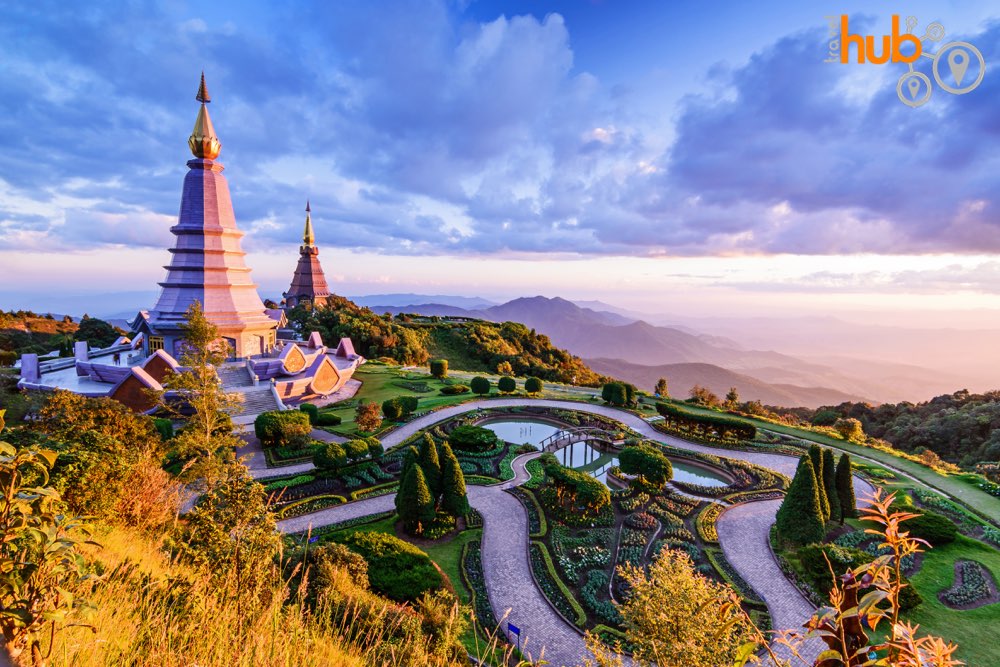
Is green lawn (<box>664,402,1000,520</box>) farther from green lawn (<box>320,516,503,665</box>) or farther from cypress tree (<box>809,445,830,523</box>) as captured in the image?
green lawn (<box>320,516,503,665</box>)

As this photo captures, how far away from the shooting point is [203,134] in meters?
31.8

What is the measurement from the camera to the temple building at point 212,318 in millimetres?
30016

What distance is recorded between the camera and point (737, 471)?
2359 centimetres

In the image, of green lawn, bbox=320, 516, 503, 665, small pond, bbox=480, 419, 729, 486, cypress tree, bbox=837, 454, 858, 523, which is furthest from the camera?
small pond, bbox=480, 419, 729, 486

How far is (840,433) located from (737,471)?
11.5 metres

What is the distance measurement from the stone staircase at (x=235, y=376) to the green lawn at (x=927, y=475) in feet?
112

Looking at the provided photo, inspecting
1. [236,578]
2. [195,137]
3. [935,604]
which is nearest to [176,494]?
[236,578]

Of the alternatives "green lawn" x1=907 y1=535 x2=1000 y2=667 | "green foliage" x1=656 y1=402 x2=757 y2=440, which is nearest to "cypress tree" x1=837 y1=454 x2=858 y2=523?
"green lawn" x1=907 y1=535 x2=1000 y2=667

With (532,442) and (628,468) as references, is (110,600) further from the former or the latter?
(532,442)

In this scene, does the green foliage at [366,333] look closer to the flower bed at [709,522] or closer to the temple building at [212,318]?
the temple building at [212,318]

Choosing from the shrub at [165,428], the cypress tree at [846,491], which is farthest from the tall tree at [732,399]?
the shrub at [165,428]

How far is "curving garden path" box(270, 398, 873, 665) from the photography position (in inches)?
498

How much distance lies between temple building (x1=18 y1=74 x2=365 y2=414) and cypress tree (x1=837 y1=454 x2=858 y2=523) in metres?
28.5

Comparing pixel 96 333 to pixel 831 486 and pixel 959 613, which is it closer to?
pixel 831 486
